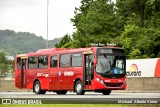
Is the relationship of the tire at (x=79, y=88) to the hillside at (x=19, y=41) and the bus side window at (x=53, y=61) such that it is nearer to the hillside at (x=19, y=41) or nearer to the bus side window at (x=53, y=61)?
the bus side window at (x=53, y=61)

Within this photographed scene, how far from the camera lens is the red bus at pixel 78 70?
105 feet

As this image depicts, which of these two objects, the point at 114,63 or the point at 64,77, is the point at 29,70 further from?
the point at 114,63

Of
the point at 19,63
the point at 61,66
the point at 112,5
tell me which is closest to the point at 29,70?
the point at 19,63

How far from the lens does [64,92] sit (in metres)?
36.4

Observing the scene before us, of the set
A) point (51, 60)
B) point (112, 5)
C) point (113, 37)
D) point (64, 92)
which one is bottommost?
point (64, 92)

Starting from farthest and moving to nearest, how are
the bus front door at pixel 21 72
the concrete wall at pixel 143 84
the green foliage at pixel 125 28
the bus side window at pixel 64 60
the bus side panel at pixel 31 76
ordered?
the green foliage at pixel 125 28 → the concrete wall at pixel 143 84 → the bus front door at pixel 21 72 → the bus side panel at pixel 31 76 → the bus side window at pixel 64 60

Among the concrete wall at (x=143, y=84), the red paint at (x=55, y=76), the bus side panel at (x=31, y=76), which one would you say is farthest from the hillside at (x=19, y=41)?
the bus side panel at (x=31, y=76)

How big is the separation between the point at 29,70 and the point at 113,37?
34150 mm

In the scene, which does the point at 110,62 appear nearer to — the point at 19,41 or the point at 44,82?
the point at 44,82

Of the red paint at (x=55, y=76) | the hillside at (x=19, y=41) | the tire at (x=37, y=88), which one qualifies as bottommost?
the tire at (x=37, y=88)

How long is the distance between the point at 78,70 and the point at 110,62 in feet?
7.19

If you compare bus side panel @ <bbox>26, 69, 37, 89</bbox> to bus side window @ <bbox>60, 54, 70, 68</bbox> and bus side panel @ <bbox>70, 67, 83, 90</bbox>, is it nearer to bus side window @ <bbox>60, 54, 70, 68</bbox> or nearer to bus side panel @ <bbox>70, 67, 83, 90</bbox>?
bus side window @ <bbox>60, 54, 70, 68</bbox>

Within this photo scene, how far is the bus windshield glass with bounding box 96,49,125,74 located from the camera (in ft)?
105

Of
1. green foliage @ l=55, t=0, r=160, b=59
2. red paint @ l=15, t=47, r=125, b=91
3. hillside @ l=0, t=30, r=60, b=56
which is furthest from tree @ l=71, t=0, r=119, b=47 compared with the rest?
red paint @ l=15, t=47, r=125, b=91
